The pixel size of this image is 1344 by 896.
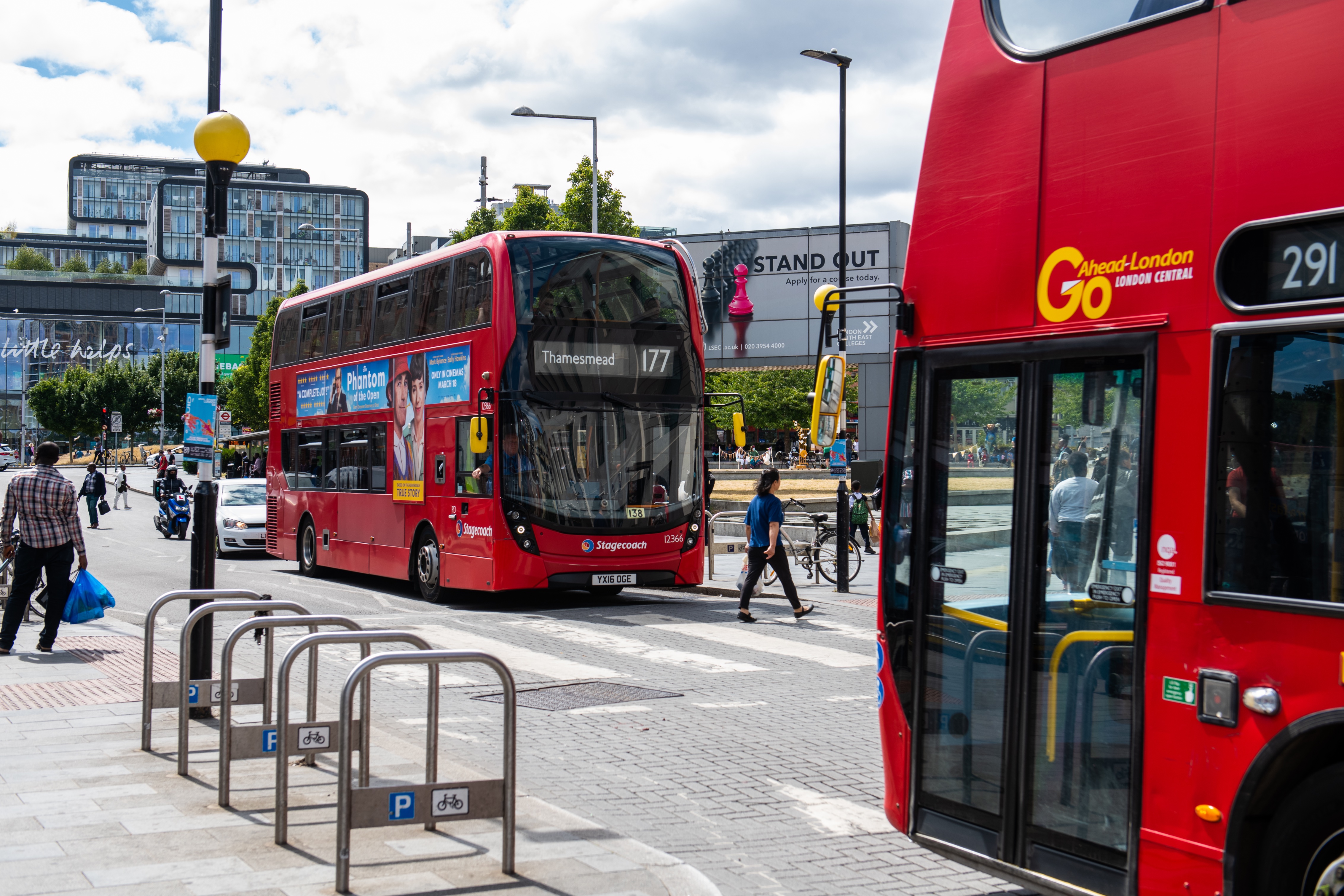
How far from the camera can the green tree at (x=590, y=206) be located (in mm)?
42438

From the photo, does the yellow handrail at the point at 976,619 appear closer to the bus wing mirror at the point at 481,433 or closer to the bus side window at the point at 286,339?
the bus wing mirror at the point at 481,433

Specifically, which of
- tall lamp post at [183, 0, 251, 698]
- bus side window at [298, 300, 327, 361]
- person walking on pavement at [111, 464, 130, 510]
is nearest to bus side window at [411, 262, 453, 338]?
bus side window at [298, 300, 327, 361]

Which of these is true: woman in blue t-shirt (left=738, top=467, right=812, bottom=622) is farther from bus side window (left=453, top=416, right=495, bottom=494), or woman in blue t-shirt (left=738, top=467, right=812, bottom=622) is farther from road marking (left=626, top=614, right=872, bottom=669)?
bus side window (left=453, top=416, right=495, bottom=494)

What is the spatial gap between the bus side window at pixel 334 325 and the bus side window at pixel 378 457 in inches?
80.4

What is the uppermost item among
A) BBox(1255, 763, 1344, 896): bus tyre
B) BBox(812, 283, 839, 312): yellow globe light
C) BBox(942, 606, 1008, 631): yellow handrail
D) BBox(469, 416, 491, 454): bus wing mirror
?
BBox(812, 283, 839, 312): yellow globe light

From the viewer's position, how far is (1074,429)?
4672 millimetres

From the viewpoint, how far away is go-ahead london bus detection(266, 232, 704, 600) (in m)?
15.4

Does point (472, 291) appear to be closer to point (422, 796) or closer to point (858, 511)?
point (858, 511)

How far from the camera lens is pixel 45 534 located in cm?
1124

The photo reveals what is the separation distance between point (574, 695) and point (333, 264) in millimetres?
138918

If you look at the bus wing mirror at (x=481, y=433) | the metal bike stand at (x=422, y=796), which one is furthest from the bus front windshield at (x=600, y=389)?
the metal bike stand at (x=422, y=796)

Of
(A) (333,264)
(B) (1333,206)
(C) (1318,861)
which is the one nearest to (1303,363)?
(B) (1333,206)

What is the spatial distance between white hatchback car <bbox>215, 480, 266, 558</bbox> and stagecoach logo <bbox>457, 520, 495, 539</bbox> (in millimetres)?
10353

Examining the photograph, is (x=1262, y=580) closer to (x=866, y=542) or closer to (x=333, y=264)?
(x=866, y=542)
